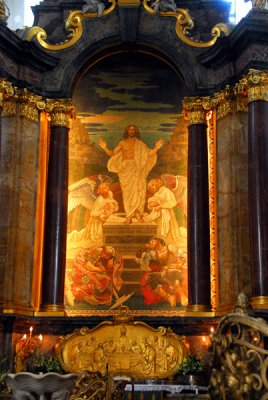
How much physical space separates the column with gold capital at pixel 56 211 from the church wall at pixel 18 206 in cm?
35

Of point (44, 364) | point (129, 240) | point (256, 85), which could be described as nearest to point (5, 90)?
point (129, 240)

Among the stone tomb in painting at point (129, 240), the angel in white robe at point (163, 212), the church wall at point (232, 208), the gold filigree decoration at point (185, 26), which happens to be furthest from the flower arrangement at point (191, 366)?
the gold filigree decoration at point (185, 26)

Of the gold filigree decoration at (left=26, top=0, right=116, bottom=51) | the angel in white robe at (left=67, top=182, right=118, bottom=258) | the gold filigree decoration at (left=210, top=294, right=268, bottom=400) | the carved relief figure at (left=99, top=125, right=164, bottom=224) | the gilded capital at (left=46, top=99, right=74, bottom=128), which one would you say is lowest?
the gold filigree decoration at (left=210, top=294, right=268, bottom=400)

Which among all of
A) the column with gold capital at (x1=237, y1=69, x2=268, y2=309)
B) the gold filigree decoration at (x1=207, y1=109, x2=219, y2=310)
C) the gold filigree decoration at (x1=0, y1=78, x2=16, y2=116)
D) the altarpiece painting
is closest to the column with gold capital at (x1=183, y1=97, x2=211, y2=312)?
the gold filigree decoration at (x1=207, y1=109, x2=219, y2=310)

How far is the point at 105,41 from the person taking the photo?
54.6 ft

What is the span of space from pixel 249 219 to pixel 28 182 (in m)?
5.10

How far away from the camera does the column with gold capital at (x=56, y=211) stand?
15336 millimetres

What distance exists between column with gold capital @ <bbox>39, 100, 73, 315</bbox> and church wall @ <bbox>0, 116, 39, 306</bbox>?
0.35 meters

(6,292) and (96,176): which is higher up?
(96,176)

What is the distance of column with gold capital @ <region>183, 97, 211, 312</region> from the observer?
49.6 ft

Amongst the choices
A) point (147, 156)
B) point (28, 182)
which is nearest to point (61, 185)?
point (28, 182)

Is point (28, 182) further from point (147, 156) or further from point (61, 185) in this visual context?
point (147, 156)

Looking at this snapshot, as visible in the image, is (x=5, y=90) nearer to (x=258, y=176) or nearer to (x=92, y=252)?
(x=92, y=252)

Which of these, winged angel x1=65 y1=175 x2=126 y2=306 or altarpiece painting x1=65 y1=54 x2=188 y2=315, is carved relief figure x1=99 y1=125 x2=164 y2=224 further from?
winged angel x1=65 y1=175 x2=126 y2=306
